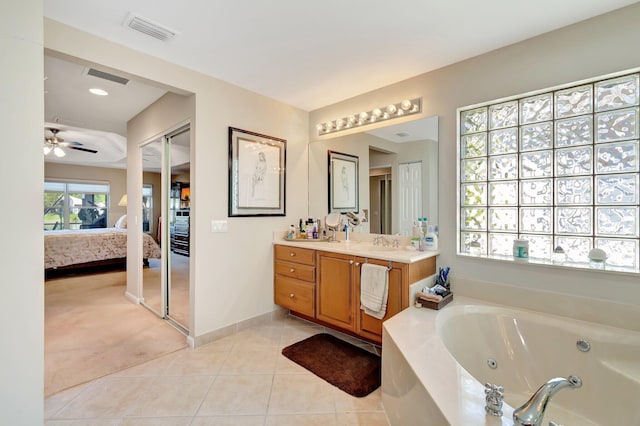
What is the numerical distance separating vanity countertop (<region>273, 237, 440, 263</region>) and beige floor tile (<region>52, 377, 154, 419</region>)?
1652mm

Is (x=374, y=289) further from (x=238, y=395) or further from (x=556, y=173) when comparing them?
(x=556, y=173)

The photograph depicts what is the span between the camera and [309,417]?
5.66 ft

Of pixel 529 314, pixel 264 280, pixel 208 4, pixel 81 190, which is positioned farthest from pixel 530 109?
pixel 81 190

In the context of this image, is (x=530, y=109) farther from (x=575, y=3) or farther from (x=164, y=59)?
(x=164, y=59)

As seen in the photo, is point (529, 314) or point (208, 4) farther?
point (529, 314)

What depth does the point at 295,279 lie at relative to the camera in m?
3.01

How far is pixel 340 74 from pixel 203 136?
1357 mm

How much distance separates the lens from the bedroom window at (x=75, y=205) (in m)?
7.11

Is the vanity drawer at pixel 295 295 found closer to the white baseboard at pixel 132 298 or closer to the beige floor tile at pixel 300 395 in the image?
the beige floor tile at pixel 300 395

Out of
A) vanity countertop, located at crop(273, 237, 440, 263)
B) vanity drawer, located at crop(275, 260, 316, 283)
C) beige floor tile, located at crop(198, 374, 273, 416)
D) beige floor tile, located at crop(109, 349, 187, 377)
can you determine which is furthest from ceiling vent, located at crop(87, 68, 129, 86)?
beige floor tile, located at crop(198, 374, 273, 416)

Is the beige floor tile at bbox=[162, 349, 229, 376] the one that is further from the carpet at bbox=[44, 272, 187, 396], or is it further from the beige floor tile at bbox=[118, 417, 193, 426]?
the beige floor tile at bbox=[118, 417, 193, 426]

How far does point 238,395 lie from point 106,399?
85cm

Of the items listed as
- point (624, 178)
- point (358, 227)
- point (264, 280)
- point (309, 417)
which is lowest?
point (309, 417)

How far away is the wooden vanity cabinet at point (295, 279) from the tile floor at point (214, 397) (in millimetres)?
602
